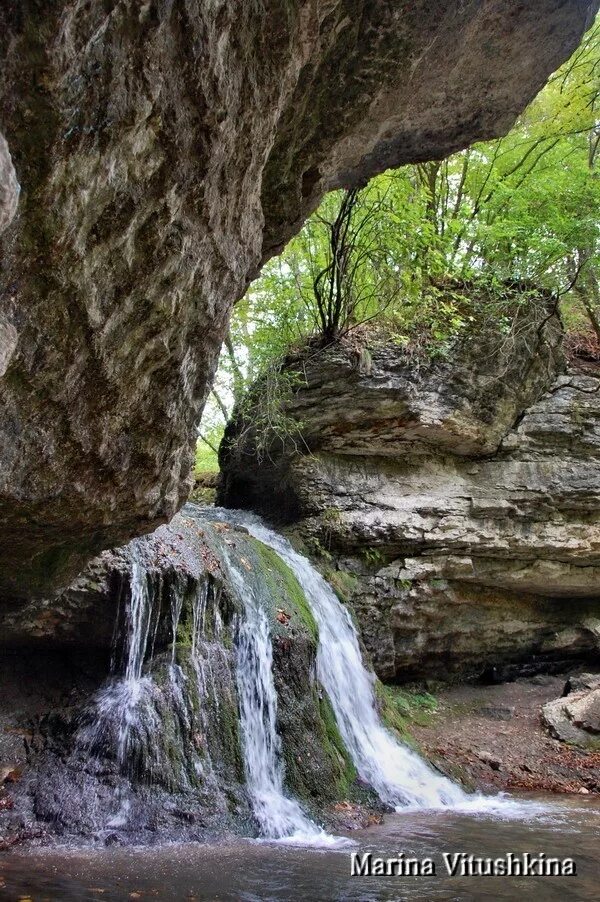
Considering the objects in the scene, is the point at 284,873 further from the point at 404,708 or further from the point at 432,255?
the point at 432,255

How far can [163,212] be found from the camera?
281 centimetres

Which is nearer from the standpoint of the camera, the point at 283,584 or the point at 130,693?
the point at 130,693

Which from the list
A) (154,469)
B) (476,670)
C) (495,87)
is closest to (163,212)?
(154,469)

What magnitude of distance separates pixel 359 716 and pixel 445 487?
448 cm

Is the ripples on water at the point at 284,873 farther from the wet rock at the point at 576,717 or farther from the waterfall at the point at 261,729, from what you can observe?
the wet rock at the point at 576,717

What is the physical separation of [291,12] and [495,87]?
279cm

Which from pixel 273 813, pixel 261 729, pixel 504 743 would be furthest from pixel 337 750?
pixel 504 743

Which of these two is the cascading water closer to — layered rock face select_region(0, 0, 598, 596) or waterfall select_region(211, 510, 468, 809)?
layered rock face select_region(0, 0, 598, 596)

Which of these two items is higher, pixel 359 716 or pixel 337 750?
pixel 359 716

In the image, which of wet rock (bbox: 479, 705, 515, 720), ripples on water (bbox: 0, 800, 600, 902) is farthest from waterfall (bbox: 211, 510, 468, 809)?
wet rock (bbox: 479, 705, 515, 720)

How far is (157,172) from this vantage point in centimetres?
266

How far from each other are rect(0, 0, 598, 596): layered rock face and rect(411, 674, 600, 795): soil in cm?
609

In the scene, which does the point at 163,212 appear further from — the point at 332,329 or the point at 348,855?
the point at 332,329

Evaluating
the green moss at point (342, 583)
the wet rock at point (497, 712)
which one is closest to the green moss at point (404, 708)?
the wet rock at point (497, 712)
